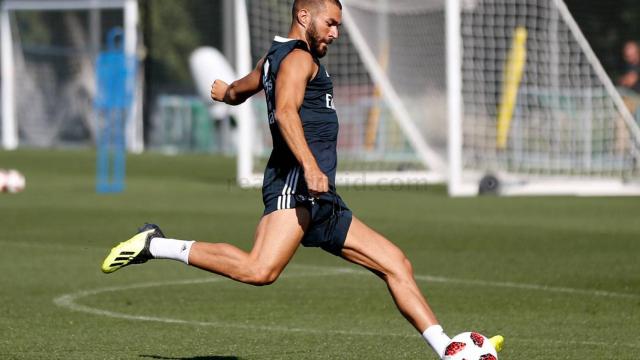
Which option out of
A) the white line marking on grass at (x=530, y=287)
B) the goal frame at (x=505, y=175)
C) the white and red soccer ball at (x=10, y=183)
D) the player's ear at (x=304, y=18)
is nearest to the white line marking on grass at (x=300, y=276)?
the white line marking on grass at (x=530, y=287)

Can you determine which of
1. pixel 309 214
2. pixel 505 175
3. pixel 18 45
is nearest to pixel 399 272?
pixel 309 214

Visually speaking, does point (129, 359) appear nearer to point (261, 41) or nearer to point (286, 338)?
point (286, 338)

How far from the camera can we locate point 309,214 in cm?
782

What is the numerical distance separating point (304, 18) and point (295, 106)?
0.58 m

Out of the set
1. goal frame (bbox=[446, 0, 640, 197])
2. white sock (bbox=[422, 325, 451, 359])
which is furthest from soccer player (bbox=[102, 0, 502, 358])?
goal frame (bbox=[446, 0, 640, 197])

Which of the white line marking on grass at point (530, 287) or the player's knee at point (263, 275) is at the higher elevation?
the player's knee at point (263, 275)

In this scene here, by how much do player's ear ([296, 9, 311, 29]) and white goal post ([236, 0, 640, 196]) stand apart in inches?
529

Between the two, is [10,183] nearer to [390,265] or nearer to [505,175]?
[505,175]

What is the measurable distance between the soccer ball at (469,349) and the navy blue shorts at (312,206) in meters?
0.83

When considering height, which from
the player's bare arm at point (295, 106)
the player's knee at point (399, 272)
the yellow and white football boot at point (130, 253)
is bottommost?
the player's knee at point (399, 272)

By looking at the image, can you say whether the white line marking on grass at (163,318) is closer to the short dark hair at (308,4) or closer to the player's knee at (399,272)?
the player's knee at (399,272)

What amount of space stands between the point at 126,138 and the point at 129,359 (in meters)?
31.0

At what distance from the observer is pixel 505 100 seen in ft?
80.1

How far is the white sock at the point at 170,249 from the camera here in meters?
8.01
